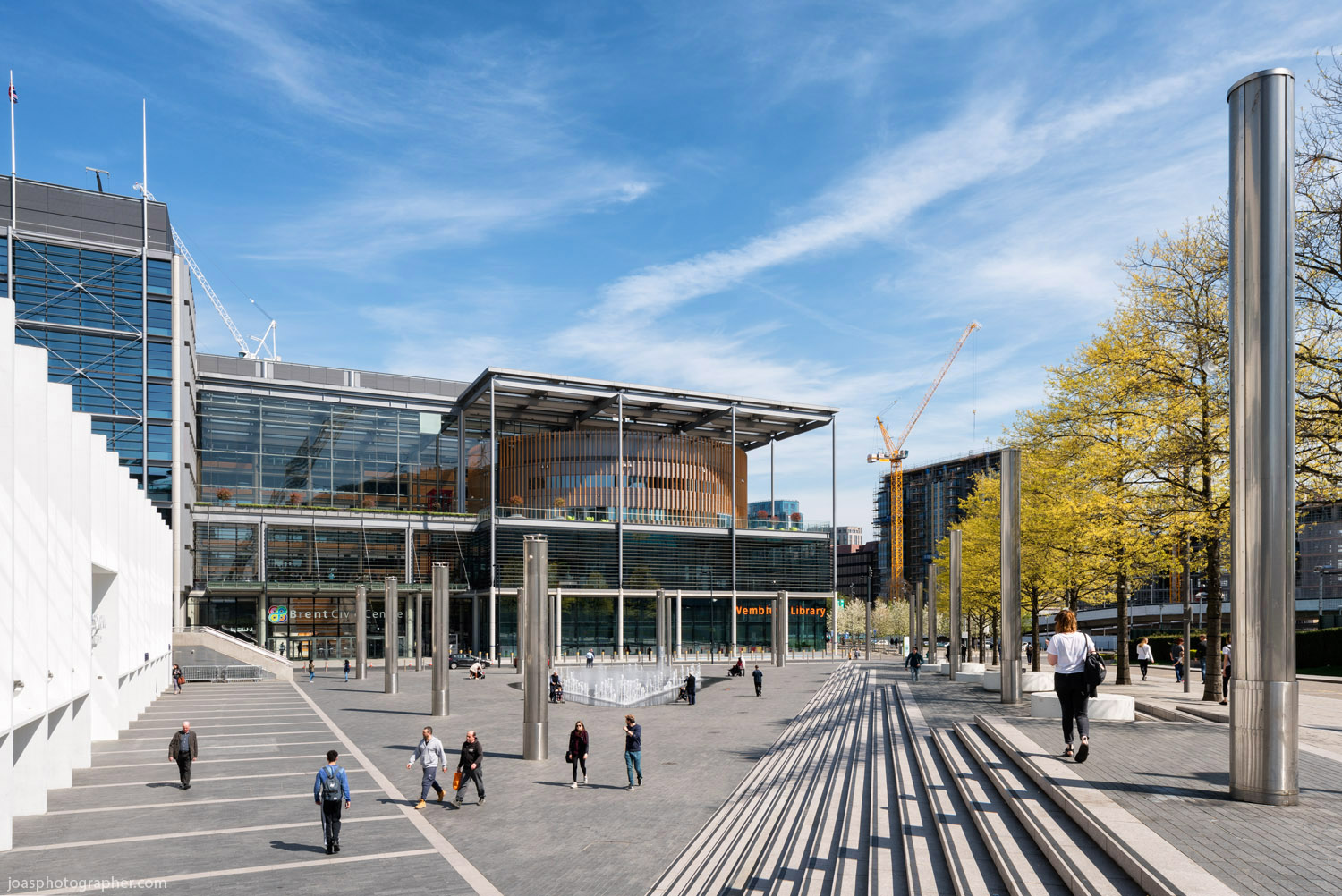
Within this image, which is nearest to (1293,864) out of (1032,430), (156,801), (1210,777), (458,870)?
(1210,777)

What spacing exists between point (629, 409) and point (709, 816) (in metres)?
62.1

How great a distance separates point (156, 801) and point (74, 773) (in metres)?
4.96

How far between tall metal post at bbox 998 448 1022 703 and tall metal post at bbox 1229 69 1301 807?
48.2ft

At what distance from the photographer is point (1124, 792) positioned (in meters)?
9.77

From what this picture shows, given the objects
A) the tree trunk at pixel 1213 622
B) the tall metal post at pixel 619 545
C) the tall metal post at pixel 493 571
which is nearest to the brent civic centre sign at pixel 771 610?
the tall metal post at pixel 619 545

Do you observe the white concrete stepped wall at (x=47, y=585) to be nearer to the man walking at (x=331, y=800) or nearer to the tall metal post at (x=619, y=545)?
the man walking at (x=331, y=800)

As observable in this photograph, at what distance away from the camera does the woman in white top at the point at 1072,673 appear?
1139 centimetres

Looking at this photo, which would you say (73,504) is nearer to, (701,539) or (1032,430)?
(1032,430)

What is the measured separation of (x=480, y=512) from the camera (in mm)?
73000

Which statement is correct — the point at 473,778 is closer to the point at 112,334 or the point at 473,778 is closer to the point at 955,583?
the point at 955,583

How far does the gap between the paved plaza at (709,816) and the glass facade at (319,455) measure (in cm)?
4668

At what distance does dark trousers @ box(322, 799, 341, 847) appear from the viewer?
13.6 meters

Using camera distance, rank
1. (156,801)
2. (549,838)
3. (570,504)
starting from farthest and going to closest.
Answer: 1. (570,504)
2. (156,801)
3. (549,838)

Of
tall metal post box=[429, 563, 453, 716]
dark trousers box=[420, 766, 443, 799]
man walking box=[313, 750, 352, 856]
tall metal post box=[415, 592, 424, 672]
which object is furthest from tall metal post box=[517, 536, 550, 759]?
tall metal post box=[415, 592, 424, 672]
